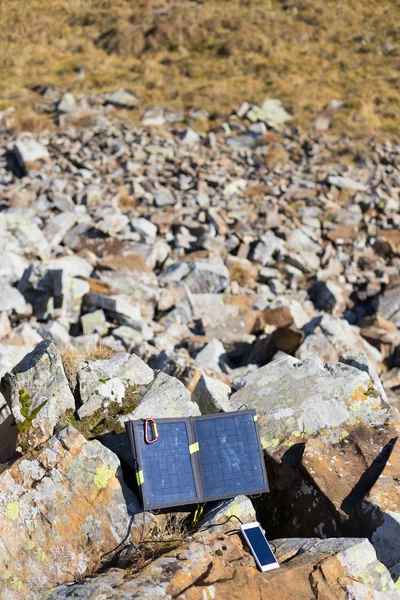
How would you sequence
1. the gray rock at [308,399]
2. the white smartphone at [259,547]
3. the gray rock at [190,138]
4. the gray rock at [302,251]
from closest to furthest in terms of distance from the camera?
1. the white smartphone at [259,547]
2. the gray rock at [308,399]
3. the gray rock at [302,251]
4. the gray rock at [190,138]

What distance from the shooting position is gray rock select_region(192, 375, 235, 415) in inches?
247

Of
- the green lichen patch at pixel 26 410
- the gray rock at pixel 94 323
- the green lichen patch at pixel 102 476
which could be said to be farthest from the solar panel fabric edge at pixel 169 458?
the gray rock at pixel 94 323

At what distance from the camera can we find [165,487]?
193 inches

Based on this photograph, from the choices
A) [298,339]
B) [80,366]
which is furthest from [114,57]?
[80,366]

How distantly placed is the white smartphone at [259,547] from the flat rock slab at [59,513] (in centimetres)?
97

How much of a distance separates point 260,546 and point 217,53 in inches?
1229

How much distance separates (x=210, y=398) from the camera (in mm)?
6340

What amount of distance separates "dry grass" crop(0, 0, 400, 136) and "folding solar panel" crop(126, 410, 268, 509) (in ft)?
69.3

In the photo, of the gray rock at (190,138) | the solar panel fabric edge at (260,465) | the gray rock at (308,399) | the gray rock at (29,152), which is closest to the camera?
the solar panel fabric edge at (260,465)

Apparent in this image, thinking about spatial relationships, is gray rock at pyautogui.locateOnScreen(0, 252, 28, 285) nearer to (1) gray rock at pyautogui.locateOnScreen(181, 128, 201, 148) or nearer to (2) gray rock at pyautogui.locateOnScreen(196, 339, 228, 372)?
(2) gray rock at pyautogui.locateOnScreen(196, 339, 228, 372)

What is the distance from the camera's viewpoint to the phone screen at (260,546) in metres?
4.36

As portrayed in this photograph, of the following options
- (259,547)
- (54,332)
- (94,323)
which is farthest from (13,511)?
(94,323)

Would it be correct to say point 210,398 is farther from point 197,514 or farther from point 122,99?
point 122,99

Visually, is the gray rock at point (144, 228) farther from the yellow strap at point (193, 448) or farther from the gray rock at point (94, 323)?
the yellow strap at point (193, 448)
